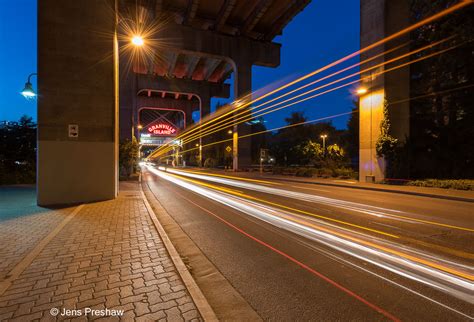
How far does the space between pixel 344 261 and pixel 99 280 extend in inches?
156

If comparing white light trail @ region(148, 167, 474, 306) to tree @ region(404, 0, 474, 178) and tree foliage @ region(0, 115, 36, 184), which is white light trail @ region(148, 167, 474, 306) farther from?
tree foliage @ region(0, 115, 36, 184)

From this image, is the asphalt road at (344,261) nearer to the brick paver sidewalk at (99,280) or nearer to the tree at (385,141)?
the brick paver sidewalk at (99,280)

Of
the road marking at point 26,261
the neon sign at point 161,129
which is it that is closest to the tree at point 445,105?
the road marking at point 26,261

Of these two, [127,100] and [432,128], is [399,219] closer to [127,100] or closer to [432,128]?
[432,128]

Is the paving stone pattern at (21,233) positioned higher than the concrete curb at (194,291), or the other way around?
the paving stone pattern at (21,233)

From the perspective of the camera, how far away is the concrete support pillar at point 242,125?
3522 centimetres

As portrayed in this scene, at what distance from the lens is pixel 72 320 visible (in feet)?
9.36

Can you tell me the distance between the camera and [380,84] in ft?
68.1

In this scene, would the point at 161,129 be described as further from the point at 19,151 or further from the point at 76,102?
the point at 76,102

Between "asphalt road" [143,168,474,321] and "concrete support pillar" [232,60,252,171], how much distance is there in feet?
93.1

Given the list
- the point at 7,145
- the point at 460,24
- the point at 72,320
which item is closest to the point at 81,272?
the point at 72,320

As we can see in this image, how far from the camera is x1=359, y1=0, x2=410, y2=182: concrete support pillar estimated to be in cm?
2059

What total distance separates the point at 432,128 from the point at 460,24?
26.4 ft

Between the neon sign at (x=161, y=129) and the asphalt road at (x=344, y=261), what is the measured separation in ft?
218
